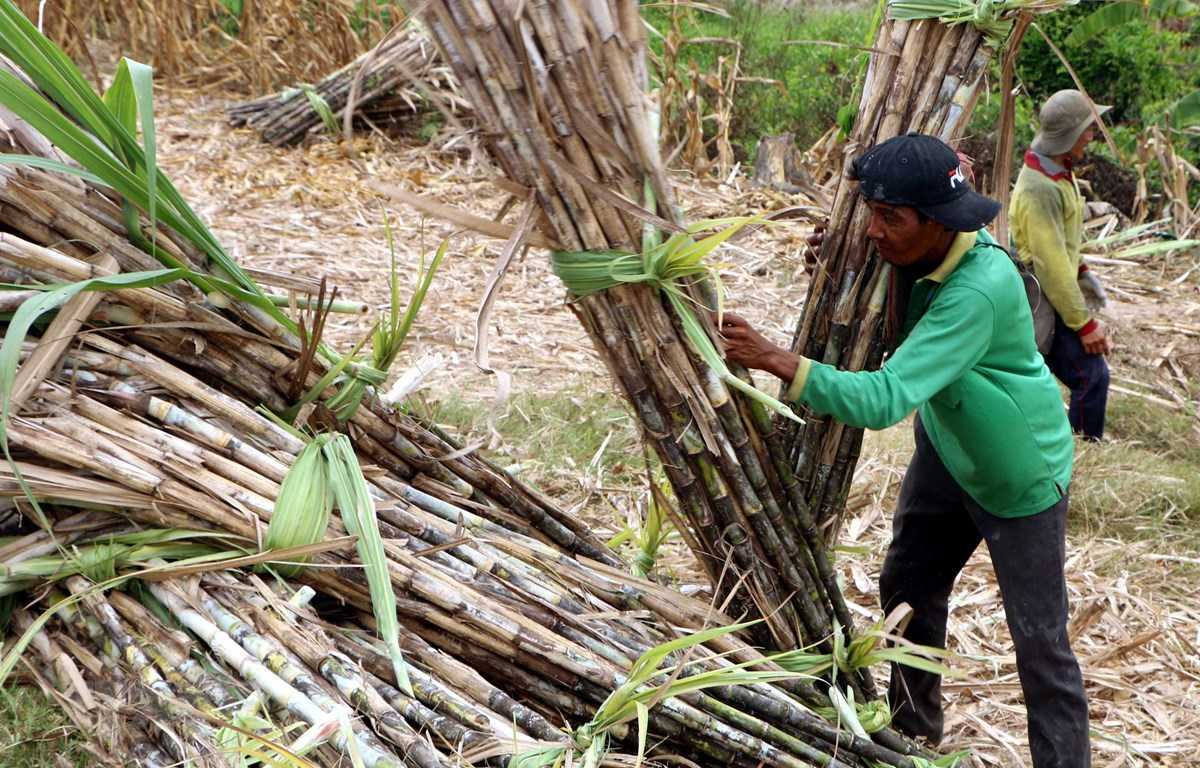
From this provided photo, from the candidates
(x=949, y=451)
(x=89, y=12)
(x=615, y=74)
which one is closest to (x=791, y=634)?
(x=949, y=451)

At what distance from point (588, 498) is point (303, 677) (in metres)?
2.14

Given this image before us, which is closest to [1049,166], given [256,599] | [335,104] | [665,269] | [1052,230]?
[1052,230]

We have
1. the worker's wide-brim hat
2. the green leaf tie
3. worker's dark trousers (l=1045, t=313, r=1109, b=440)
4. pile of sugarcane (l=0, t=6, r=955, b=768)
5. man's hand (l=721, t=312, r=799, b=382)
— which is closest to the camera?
pile of sugarcane (l=0, t=6, r=955, b=768)

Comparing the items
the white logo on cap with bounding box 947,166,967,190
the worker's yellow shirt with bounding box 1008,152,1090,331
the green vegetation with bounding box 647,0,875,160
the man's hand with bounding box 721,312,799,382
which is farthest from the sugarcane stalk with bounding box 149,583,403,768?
the green vegetation with bounding box 647,0,875,160

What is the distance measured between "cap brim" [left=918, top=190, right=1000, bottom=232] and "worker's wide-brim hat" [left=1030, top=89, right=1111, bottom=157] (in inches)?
90.5

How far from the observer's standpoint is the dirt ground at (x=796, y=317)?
10.3ft

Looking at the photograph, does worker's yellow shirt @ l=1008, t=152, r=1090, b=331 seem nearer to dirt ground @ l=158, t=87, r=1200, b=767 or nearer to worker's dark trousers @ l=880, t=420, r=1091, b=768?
dirt ground @ l=158, t=87, r=1200, b=767

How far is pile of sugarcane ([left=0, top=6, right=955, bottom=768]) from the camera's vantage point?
1762mm

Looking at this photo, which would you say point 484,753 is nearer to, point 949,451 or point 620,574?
point 620,574

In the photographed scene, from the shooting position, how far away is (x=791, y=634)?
2.31m

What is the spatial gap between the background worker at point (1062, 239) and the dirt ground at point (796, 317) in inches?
13.5

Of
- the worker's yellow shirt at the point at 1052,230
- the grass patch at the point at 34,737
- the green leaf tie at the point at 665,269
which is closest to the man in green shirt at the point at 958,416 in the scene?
the green leaf tie at the point at 665,269

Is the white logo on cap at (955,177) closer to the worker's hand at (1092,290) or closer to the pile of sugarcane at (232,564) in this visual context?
the pile of sugarcane at (232,564)

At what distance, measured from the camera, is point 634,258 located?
189 centimetres
